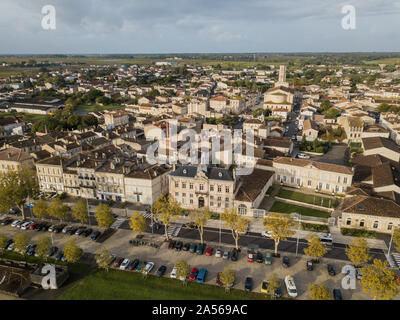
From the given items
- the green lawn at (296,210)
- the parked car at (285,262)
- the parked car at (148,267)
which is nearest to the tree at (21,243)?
the parked car at (148,267)

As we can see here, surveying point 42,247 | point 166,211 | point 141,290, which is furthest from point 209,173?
point 42,247

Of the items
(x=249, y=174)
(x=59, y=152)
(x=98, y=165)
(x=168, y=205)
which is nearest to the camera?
(x=168, y=205)

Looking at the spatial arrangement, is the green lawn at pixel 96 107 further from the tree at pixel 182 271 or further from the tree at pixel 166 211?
the tree at pixel 182 271

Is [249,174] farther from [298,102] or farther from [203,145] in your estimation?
[298,102]

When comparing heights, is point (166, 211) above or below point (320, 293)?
above

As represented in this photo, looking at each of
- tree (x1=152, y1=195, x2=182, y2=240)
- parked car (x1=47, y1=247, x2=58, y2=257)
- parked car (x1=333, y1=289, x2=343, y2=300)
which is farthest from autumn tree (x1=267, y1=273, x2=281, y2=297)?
parked car (x1=47, y1=247, x2=58, y2=257)

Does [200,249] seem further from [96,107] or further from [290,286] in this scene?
[96,107]

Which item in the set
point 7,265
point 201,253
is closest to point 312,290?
point 201,253
